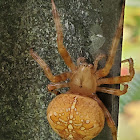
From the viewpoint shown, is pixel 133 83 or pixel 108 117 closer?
pixel 108 117

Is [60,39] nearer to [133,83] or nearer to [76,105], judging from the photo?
[76,105]

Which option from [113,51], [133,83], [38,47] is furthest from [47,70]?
[133,83]

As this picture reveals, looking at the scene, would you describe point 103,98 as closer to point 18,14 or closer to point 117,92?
point 117,92

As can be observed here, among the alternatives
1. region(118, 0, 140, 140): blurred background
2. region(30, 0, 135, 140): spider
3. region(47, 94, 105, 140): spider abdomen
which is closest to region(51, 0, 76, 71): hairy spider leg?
region(30, 0, 135, 140): spider

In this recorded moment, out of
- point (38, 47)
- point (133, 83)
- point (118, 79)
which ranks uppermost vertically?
point (38, 47)

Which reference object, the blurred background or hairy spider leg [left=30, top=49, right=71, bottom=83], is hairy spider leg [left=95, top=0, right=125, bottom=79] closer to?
hairy spider leg [left=30, top=49, right=71, bottom=83]

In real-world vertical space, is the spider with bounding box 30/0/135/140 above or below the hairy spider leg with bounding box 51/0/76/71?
below
